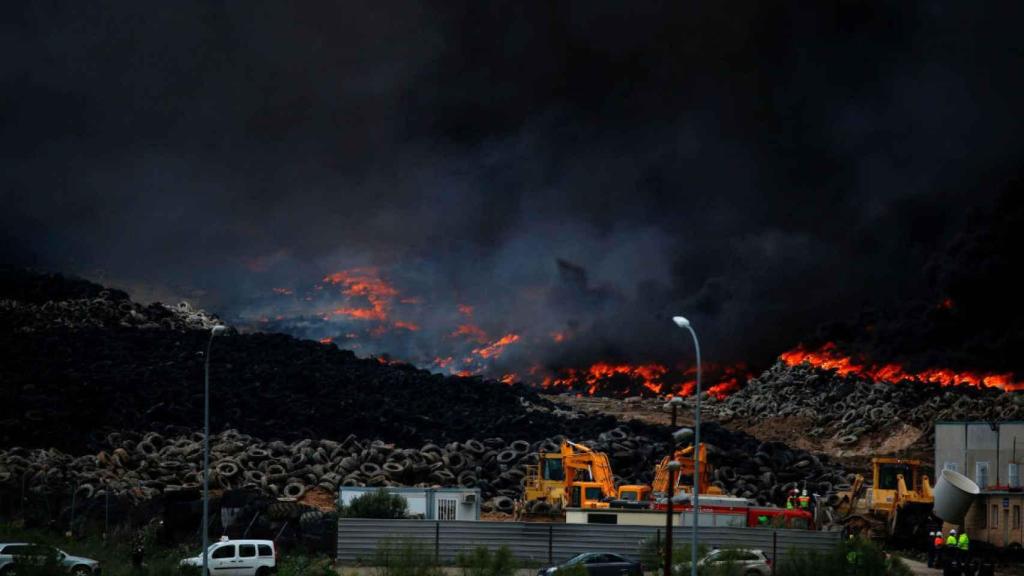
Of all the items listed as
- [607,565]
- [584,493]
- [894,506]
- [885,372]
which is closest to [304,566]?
[607,565]

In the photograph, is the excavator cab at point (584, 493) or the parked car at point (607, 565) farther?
the excavator cab at point (584, 493)

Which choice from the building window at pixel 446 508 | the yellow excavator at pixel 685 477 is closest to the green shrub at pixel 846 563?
the yellow excavator at pixel 685 477

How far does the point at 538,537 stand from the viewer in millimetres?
38906

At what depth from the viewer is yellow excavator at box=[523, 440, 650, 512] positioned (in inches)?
1967

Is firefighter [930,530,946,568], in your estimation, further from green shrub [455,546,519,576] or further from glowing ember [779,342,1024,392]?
glowing ember [779,342,1024,392]

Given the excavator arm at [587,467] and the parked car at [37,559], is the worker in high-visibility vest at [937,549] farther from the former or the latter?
the parked car at [37,559]

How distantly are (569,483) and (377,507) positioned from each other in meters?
9.60

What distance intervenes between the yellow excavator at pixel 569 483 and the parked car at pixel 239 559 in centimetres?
1552

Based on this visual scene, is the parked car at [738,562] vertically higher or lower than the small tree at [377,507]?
lower

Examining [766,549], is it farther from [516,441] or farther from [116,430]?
[116,430]

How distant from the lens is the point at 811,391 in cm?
9388

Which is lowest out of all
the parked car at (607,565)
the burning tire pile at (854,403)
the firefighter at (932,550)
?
the firefighter at (932,550)

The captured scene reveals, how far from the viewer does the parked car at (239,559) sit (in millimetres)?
35750

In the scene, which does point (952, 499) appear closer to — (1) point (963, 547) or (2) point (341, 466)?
(1) point (963, 547)
